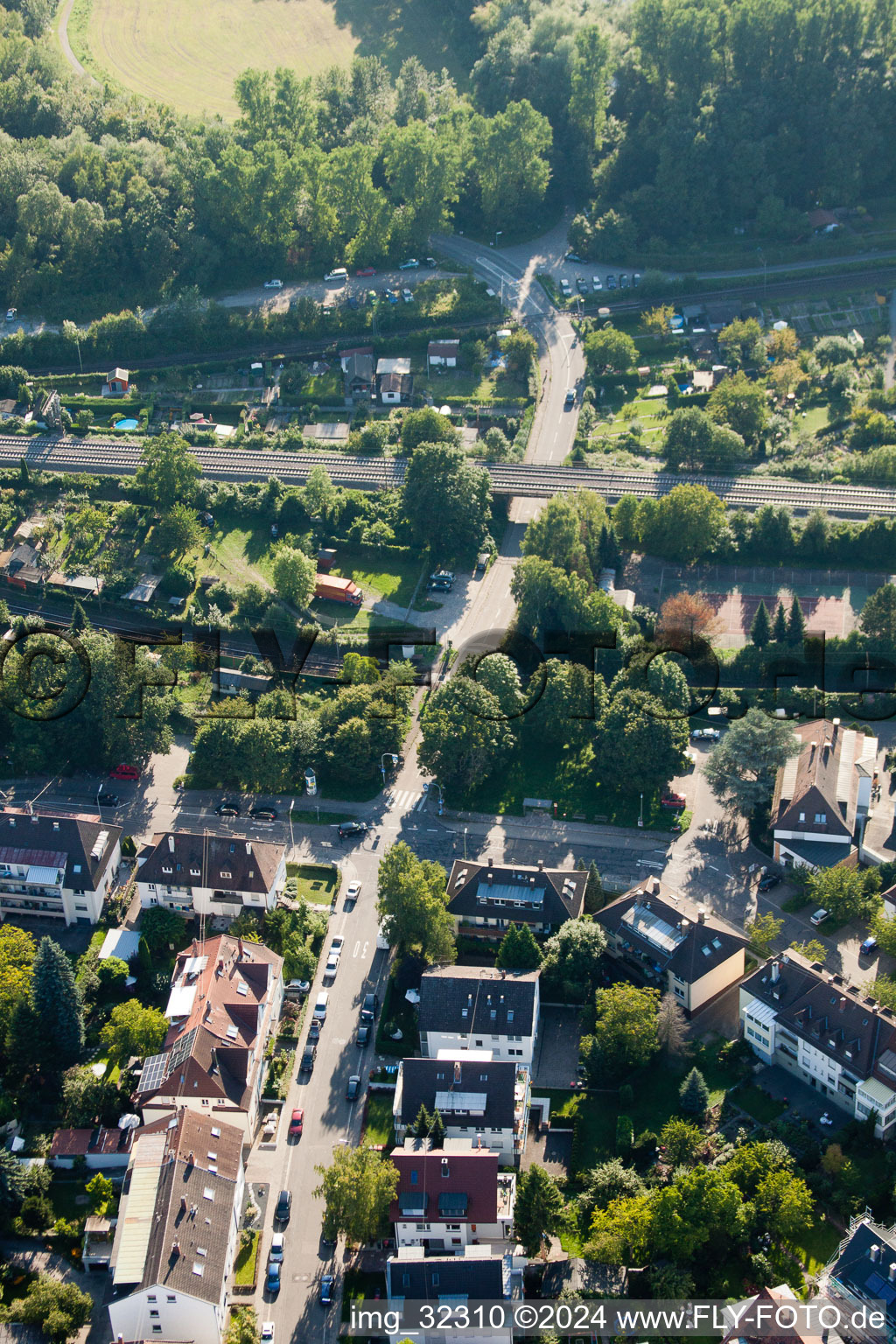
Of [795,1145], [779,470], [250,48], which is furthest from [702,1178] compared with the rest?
[250,48]

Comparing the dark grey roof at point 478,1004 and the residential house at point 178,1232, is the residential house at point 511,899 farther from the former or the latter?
the residential house at point 178,1232

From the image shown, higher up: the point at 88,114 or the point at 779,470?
the point at 88,114

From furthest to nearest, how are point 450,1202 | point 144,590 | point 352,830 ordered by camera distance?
1. point 144,590
2. point 352,830
3. point 450,1202

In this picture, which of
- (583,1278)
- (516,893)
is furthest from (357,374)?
(583,1278)

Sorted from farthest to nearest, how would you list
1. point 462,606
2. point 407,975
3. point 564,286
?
point 564,286 → point 462,606 → point 407,975

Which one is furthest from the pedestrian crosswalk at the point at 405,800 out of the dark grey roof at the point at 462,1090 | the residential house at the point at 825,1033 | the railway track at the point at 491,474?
the railway track at the point at 491,474

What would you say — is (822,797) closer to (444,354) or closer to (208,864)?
(208,864)

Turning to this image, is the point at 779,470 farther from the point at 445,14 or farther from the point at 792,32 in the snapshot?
the point at 445,14

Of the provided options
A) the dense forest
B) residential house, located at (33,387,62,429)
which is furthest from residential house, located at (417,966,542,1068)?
the dense forest
